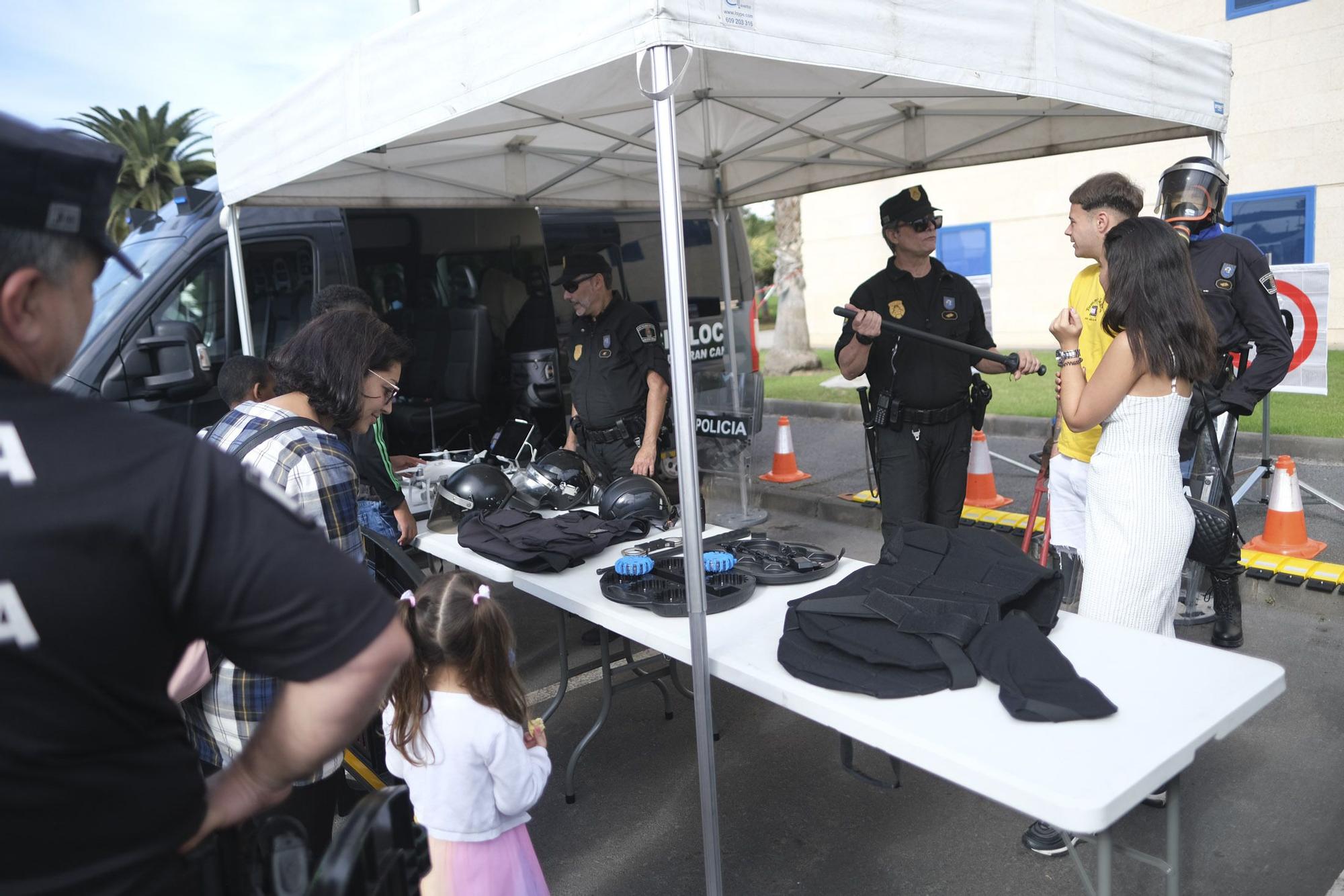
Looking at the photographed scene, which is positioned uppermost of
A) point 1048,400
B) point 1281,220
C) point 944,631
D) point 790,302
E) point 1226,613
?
point 1281,220

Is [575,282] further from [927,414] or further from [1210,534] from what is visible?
[1210,534]

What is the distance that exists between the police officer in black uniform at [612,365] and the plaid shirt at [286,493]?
2.56m

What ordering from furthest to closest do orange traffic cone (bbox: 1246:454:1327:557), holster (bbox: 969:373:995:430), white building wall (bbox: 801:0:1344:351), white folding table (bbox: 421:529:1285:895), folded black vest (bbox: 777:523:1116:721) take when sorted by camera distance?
1. white building wall (bbox: 801:0:1344:351)
2. orange traffic cone (bbox: 1246:454:1327:557)
3. holster (bbox: 969:373:995:430)
4. folded black vest (bbox: 777:523:1116:721)
5. white folding table (bbox: 421:529:1285:895)

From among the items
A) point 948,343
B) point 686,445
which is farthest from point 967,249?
point 686,445

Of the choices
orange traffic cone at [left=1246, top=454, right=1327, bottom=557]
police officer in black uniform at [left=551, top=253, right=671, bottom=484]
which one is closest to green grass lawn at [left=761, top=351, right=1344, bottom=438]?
orange traffic cone at [left=1246, top=454, right=1327, bottom=557]

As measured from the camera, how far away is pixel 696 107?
4.95 meters

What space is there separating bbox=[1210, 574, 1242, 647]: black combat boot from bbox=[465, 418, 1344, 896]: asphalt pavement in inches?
4.5

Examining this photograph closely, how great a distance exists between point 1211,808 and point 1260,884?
0.39 meters

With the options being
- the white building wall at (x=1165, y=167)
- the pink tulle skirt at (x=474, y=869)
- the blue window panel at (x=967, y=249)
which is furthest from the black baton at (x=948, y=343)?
the blue window panel at (x=967, y=249)

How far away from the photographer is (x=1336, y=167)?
1041 centimetres

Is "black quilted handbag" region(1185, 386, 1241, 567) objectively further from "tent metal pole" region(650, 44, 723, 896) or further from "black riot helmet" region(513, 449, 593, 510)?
"black riot helmet" region(513, 449, 593, 510)

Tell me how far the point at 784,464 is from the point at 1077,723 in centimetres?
609

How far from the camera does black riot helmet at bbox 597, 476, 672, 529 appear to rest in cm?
343

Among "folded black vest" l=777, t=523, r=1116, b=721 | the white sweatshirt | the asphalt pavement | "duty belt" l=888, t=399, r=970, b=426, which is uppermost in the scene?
"duty belt" l=888, t=399, r=970, b=426
